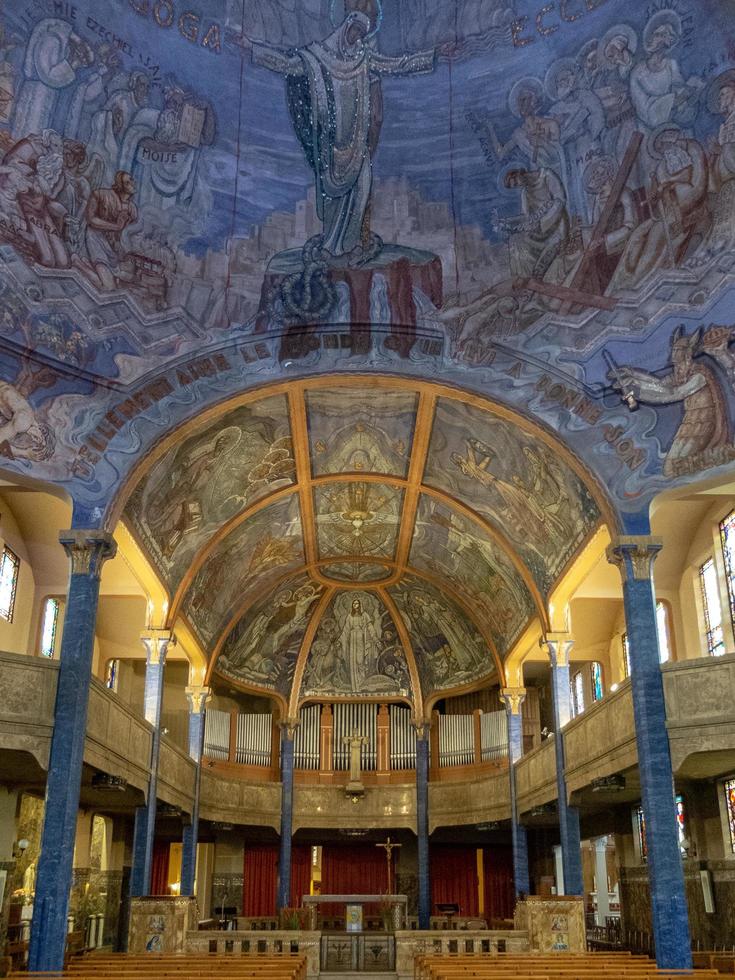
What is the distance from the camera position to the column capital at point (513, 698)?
1121 inches

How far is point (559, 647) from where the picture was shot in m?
23.2

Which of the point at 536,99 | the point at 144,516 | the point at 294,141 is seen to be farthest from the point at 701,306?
the point at 144,516

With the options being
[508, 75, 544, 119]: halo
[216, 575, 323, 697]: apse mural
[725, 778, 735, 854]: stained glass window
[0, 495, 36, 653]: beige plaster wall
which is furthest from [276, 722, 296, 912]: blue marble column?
[508, 75, 544, 119]: halo

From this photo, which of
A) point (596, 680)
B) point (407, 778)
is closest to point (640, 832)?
point (596, 680)

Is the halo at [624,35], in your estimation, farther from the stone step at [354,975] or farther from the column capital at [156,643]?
the stone step at [354,975]

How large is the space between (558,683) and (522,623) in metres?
3.26

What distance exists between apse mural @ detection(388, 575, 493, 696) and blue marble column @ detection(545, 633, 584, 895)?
745 centimetres

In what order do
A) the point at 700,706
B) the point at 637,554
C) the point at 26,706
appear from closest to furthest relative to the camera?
the point at 26,706, the point at 700,706, the point at 637,554

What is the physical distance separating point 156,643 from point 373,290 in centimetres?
1064

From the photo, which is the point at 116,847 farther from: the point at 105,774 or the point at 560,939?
the point at 560,939

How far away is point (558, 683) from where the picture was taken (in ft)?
75.8

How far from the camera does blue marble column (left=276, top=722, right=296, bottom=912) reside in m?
29.1

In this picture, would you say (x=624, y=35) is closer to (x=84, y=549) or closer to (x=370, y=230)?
(x=370, y=230)

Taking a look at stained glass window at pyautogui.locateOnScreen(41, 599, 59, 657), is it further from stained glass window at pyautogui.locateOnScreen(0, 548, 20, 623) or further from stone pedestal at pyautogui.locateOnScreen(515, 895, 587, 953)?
stone pedestal at pyautogui.locateOnScreen(515, 895, 587, 953)
